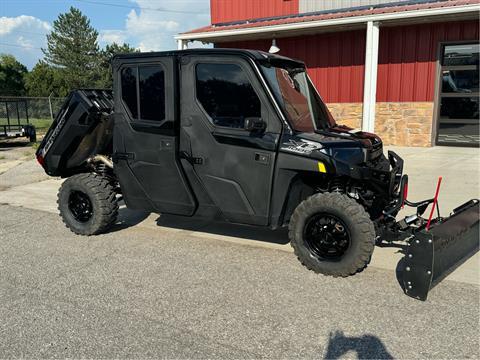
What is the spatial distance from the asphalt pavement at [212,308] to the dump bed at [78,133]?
1302 mm

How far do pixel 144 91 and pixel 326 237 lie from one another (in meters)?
2.58

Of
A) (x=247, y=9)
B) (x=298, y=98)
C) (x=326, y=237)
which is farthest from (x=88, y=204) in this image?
(x=247, y=9)

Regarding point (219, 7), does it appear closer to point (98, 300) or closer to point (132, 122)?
point (132, 122)

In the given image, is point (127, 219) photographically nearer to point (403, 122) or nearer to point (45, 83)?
point (403, 122)

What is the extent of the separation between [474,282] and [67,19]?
70053 millimetres

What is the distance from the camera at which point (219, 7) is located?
51.1 ft

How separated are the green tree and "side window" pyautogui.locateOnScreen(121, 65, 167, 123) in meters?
56.3

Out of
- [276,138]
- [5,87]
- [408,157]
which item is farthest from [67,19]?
[276,138]

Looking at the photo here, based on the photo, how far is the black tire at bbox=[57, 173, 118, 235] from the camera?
221 inches

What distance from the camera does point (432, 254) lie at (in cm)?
356

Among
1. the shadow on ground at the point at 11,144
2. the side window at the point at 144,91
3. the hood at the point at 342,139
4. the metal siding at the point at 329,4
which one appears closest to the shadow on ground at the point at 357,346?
the hood at the point at 342,139

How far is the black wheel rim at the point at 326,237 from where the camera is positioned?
425cm

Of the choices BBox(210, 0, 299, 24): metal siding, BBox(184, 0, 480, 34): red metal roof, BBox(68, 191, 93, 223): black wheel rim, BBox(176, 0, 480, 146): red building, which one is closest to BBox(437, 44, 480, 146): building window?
BBox(176, 0, 480, 146): red building

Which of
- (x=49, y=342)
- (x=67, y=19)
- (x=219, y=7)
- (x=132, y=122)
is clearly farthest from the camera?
(x=67, y=19)
